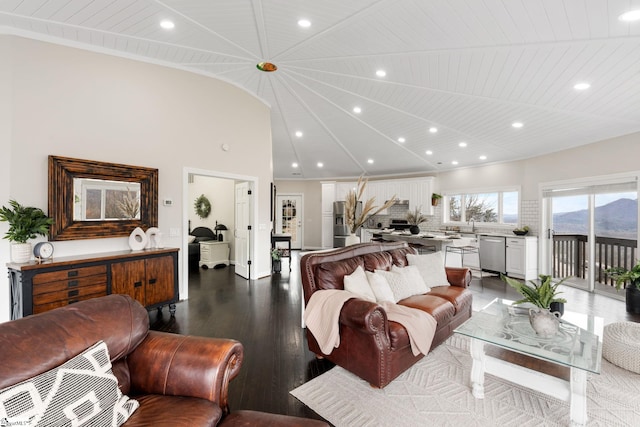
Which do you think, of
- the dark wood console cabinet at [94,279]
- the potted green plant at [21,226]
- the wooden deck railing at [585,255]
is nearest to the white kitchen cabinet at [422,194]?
the wooden deck railing at [585,255]

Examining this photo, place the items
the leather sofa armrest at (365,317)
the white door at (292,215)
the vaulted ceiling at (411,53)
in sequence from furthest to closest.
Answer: the white door at (292,215)
the vaulted ceiling at (411,53)
the leather sofa armrest at (365,317)

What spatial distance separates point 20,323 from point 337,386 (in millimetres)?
1991

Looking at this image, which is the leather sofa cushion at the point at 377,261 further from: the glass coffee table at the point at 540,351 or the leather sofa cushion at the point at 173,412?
the leather sofa cushion at the point at 173,412

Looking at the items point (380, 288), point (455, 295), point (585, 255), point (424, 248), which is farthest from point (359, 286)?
point (585, 255)

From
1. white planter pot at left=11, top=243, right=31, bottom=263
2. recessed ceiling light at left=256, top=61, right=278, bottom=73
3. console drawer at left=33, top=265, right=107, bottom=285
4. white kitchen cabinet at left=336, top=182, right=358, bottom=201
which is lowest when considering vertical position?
console drawer at left=33, top=265, right=107, bottom=285

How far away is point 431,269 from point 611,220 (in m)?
3.99

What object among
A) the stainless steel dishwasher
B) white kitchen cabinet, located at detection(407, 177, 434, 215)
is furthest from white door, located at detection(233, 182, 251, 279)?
the stainless steel dishwasher

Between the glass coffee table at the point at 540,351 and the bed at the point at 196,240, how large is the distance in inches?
238

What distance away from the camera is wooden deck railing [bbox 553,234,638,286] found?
4768mm

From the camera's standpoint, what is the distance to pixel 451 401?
6.79 ft

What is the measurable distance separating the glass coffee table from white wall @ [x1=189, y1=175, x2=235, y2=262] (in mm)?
6133

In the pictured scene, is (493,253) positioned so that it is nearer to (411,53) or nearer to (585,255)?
(585,255)

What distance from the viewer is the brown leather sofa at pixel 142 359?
1.17m

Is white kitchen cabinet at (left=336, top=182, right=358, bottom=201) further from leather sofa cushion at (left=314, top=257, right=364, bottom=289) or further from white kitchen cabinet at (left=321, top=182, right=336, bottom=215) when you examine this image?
leather sofa cushion at (left=314, top=257, right=364, bottom=289)
